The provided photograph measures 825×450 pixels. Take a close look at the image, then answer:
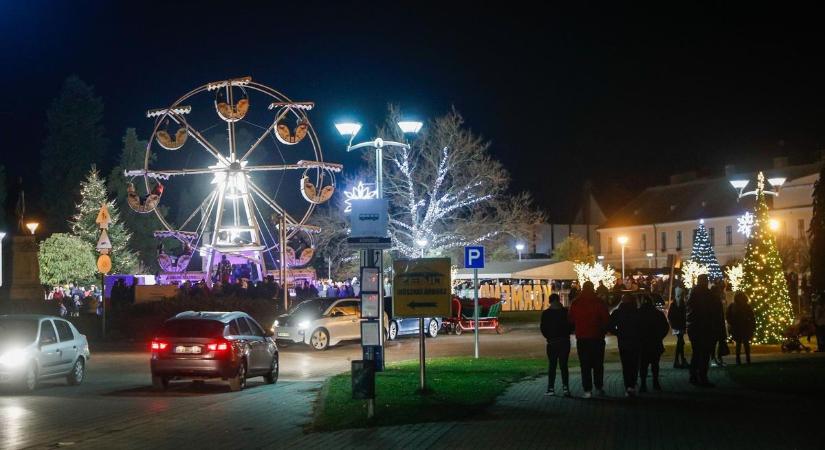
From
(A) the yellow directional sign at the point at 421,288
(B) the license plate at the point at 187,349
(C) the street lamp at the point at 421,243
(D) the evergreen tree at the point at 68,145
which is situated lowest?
(B) the license plate at the point at 187,349

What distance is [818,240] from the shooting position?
22.0 m

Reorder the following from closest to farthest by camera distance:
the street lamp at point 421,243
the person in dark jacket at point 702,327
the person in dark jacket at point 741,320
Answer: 1. the person in dark jacket at point 702,327
2. the person in dark jacket at point 741,320
3. the street lamp at point 421,243

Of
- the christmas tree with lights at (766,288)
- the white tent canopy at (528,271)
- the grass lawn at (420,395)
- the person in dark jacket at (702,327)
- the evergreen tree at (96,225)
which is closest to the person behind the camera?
the grass lawn at (420,395)

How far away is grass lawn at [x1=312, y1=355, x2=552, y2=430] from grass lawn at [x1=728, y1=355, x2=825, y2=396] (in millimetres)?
4187

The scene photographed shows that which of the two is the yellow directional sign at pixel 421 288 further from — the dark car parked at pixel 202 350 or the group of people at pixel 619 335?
the dark car parked at pixel 202 350

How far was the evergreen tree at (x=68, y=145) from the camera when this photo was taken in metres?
91.7

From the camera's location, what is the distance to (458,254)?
60.8 meters

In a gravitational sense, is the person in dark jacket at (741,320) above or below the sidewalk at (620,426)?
above

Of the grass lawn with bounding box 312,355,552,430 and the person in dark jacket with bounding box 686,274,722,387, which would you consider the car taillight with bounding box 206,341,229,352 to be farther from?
the person in dark jacket with bounding box 686,274,722,387

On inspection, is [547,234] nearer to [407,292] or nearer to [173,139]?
[173,139]

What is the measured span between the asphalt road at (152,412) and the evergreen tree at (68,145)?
68.6 m

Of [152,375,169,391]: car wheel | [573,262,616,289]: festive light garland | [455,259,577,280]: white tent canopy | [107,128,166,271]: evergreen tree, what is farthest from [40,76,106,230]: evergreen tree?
[152,375,169,391]: car wheel

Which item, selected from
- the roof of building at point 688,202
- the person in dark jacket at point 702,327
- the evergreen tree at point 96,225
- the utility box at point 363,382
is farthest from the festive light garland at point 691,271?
the evergreen tree at point 96,225

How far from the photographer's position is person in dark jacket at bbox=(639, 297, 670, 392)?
57.4 feet
